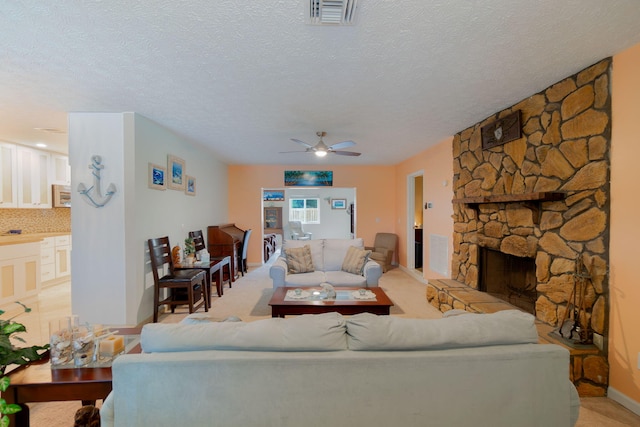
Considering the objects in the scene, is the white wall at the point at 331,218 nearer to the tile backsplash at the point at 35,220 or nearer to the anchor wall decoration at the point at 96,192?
the tile backsplash at the point at 35,220

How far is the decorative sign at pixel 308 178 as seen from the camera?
7.04 m

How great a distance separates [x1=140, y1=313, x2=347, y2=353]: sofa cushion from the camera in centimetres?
133

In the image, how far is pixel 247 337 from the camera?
1.35 metres

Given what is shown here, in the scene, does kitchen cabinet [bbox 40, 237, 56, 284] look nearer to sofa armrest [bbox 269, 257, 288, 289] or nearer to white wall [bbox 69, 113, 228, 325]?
white wall [bbox 69, 113, 228, 325]

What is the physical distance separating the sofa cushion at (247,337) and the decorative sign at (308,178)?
5.79 m

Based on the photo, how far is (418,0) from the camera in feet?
5.09

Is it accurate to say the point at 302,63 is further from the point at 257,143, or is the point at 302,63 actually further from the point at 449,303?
the point at 449,303

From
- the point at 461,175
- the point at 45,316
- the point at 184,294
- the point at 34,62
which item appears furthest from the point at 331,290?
the point at 45,316

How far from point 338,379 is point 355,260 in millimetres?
2967

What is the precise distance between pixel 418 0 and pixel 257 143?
3597 millimetres

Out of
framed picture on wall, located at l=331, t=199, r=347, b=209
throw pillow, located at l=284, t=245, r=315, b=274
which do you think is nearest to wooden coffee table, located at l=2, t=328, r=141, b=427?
throw pillow, located at l=284, t=245, r=315, b=274

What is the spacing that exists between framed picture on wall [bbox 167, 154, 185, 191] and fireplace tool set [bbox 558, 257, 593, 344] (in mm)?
4763

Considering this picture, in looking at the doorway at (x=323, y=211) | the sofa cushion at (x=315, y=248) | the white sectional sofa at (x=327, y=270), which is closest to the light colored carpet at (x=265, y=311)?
the white sectional sofa at (x=327, y=270)

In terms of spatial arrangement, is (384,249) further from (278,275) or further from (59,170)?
(59,170)
